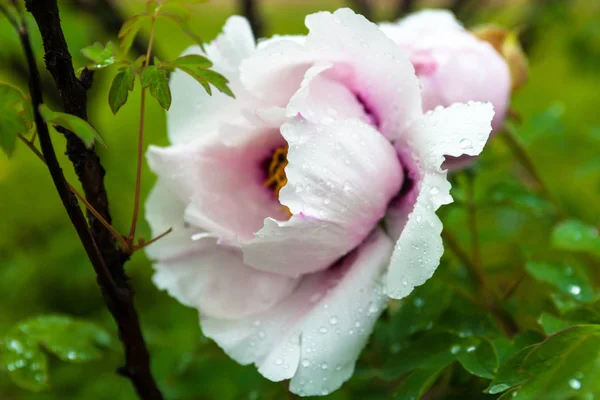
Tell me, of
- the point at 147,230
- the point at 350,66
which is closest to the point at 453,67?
the point at 350,66

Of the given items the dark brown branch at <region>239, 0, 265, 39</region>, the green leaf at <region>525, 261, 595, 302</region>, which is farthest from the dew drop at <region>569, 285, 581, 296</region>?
the dark brown branch at <region>239, 0, 265, 39</region>

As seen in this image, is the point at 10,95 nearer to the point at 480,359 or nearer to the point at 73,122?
the point at 73,122

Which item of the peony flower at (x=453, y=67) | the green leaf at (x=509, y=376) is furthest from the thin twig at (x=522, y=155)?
the green leaf at (x=509, y=376)

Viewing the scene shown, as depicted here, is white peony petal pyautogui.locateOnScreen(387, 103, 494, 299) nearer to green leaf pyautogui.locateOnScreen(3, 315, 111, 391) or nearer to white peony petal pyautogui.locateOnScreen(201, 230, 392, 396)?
white peony petal pyautogui.locateOnScreen(201, 230, 392, 396)

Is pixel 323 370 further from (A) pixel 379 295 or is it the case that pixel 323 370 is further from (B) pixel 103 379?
(B) pixel 103 379

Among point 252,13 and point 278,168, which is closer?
point 278,168

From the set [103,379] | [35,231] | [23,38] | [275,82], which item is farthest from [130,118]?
[23,38]
